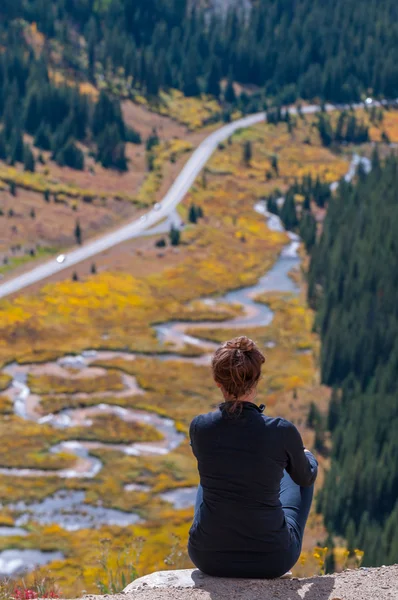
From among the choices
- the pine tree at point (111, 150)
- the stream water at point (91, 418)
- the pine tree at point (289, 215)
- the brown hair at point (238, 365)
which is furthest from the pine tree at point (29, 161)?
the brown hair at point (238, 365)

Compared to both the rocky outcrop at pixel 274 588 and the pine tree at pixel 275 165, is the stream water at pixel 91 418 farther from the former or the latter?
the rocky outcrop at pixel 274 588

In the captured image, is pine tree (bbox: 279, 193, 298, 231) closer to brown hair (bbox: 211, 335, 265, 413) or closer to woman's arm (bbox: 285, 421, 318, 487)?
woman's arm (bbox: 285, 421, 318, 487)

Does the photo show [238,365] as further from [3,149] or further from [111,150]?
[111,150]

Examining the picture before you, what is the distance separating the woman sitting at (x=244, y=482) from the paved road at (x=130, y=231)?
106 m

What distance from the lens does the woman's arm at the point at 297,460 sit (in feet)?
46.5

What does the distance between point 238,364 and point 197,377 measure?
3697 inches

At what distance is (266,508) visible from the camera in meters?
14.5

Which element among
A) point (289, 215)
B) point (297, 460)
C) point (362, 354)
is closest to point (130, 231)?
point (289, 215)

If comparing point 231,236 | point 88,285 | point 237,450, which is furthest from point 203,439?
point 231,236

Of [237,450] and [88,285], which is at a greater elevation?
[237,450]

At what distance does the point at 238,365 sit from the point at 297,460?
1.75 m

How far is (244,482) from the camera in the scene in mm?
14477

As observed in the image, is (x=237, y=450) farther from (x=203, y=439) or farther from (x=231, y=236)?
(x=231, y=236)

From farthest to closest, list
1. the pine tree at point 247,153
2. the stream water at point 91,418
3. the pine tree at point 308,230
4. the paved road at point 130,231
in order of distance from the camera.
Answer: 1. the pine tree at point 247,153
2. the pine tree at point 308,230
3. the paved road at point 130,231
4. the stream water at point 91,418
